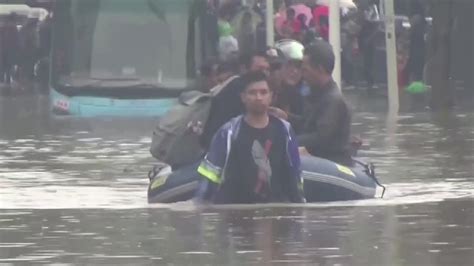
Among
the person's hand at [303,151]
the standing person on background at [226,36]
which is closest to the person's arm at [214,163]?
the person's hand at [303,151]

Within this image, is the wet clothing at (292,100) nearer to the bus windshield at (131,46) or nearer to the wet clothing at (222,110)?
the wet clothing at (222,110)

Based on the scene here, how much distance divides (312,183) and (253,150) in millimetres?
1038

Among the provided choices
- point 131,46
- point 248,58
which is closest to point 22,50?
point 131,46

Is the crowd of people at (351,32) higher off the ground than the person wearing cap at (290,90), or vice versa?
the person wearing cap at (290,90)

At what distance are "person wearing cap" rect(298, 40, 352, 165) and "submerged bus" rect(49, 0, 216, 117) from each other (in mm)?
15845

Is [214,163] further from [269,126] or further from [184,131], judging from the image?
[184,131]

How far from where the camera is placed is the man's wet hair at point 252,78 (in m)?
14.0

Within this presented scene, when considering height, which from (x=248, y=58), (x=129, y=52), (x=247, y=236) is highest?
(x=248, y=58)

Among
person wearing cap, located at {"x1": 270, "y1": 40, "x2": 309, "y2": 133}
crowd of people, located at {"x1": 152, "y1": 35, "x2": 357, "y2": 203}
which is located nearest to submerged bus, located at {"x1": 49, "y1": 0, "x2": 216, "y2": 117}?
person wearing cap, located at {"x1": 270, "y1": 40, "x2": 309, "y2": 133}

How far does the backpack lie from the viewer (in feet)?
48.7

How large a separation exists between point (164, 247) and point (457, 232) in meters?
2.27

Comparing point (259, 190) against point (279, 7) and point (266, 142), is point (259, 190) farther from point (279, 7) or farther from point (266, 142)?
point (279, 7)

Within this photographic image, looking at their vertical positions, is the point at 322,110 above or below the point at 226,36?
above

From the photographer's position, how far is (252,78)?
14.0 metres
